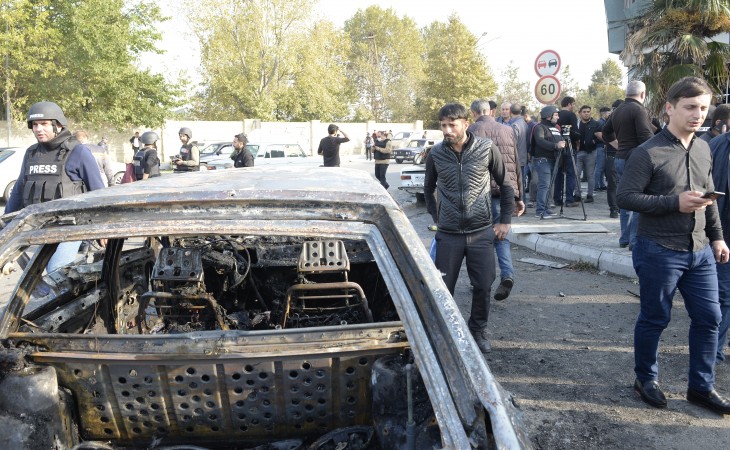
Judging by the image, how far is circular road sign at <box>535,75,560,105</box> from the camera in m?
9.76

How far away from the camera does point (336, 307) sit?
9.65 feet

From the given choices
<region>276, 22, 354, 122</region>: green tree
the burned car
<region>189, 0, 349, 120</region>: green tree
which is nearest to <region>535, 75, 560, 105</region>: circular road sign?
the burned car

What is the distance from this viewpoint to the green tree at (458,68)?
163 ft

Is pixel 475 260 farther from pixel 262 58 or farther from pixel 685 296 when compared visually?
pixel 262 58

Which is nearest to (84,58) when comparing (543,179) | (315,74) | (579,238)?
(315,74)

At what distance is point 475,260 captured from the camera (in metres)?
4.43

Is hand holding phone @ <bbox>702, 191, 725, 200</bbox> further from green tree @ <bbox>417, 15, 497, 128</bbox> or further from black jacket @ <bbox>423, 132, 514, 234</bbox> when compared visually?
green tree @ <bbox>417, 15, 497, 128</bbox>

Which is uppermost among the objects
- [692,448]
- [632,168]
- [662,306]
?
[632,168]

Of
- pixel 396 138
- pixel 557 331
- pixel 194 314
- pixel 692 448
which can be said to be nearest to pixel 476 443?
pixel 194 314

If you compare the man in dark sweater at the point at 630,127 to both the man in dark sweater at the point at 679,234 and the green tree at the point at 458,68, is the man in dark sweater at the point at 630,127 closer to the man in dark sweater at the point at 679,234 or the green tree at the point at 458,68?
the man in dark sweater at the point at 679,234

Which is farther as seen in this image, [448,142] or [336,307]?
[448,142]

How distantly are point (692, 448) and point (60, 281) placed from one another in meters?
3.56

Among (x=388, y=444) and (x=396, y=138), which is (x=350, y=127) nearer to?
(x=396, y=138)

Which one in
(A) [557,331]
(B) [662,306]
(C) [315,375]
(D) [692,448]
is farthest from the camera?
(A) [557,331]
